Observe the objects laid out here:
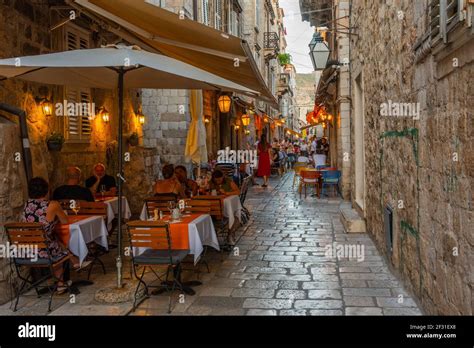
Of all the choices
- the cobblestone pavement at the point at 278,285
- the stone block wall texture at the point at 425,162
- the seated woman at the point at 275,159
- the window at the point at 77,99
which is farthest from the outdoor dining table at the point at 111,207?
the seated woman at the point at 275,159

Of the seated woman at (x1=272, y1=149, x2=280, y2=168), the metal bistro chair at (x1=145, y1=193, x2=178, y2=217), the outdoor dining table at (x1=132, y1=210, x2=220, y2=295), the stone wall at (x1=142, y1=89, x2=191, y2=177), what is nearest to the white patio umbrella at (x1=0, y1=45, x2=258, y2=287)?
the outdoor dining table at (x1=132, y1=210, x2=220, y2=295)

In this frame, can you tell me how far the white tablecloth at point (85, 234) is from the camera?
230 inches

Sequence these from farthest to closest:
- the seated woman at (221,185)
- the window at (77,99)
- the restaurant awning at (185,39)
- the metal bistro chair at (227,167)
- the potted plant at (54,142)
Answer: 1. the metal bistro chair at (227,167)
2. the window at (77,99)
3. the seated woman at (221,185)
4. the potted plant at (54,142)
5. the restaurant awning at (185,39)

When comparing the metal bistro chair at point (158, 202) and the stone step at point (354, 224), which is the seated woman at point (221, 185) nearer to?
the metal bistro chair at point (158, 202)

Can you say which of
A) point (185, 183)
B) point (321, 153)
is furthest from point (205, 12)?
point (185, 183)

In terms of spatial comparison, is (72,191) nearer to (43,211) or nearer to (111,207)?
(111,207)

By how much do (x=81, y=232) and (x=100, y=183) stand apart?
3280 millimetres

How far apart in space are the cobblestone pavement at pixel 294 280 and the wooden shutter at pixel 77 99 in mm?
3866

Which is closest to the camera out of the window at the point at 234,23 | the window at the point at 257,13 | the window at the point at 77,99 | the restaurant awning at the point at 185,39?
the restaurant awning at the point at 185,39

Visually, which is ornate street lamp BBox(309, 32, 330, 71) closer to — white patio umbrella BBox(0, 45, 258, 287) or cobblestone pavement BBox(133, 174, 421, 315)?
cobblestone pavement BBox(133, 174, 421, 315)

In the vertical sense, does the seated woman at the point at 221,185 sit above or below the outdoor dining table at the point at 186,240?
above

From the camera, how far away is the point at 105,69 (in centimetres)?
606

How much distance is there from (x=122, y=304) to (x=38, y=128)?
3.96 meters
